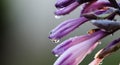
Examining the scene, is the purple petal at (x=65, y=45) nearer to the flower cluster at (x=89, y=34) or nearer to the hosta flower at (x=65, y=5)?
the flower cluster at (x=89, y=34)

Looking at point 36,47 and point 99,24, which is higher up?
point 99,24

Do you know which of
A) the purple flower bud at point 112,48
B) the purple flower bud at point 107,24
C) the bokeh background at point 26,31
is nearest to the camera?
the purple flower bud at point 107,24

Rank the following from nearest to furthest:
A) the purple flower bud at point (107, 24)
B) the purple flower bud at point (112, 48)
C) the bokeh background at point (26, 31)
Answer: the purple flower bud at point (107, 24) < the purple flower bud at point (112, 48) < the bokeh background at point (26, 31)

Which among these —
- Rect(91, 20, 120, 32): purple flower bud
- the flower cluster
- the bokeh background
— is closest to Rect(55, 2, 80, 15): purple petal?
Result: the flower cluster

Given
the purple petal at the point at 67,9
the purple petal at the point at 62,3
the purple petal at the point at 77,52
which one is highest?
the purple petal at the point at 62,3

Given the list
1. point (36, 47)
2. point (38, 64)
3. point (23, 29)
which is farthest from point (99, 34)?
point (23, 29)

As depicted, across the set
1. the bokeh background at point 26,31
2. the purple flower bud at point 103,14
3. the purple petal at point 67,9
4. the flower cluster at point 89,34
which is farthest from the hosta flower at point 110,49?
the bokeh background at point 26,31

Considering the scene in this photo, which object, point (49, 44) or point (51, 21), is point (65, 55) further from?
point (51, 21)

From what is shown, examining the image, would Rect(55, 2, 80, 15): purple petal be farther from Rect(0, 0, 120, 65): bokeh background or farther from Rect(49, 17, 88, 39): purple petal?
Rect(0, 0, 120, 65): bokeh background

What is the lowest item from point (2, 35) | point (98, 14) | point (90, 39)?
point (2, 35)
